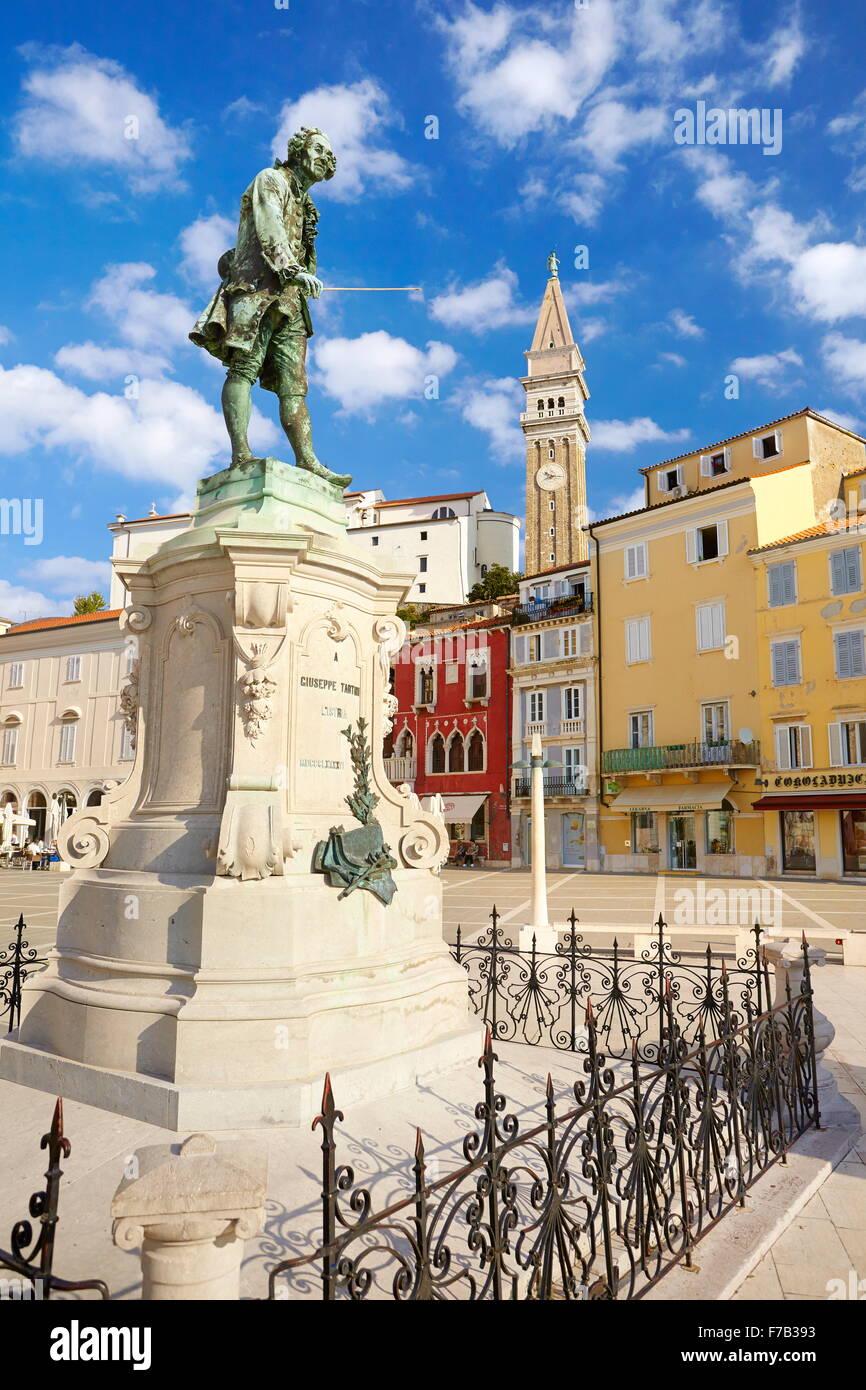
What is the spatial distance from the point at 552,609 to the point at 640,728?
7.50 metres

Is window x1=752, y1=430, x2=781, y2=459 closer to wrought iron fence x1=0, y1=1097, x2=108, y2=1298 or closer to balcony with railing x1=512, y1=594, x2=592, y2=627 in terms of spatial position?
balcony with railing x1=512, y1=594, x2=592, y2=627

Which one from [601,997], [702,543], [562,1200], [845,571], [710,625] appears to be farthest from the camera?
[702,543]

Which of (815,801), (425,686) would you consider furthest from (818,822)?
(425,686)

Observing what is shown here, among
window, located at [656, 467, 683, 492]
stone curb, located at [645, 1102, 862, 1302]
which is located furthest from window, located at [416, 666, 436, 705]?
stone curb, located at [645, 1102, 862, 1302]

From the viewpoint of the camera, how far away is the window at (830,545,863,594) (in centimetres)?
2958

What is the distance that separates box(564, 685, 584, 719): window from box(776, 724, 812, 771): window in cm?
944

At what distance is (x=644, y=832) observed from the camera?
34.4 m

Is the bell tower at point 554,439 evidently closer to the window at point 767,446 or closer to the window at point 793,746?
the window at point 767,446

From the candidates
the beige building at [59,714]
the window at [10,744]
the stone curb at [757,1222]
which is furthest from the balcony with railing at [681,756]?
the window at [10,744]

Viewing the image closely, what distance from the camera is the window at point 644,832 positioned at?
3391 cm

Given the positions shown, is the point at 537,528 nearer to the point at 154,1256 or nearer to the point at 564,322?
the point at 564,322

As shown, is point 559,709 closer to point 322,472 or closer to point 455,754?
point 455,754

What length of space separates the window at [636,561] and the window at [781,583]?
590cm
